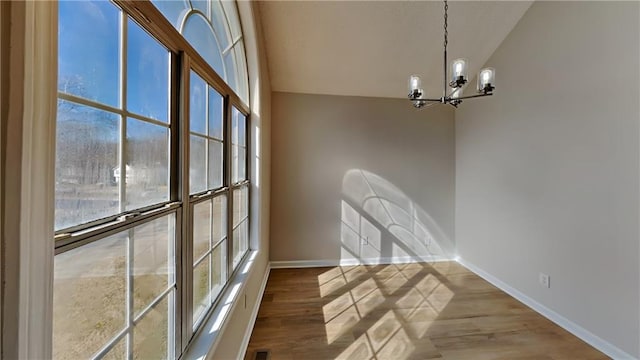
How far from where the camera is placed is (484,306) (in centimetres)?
280

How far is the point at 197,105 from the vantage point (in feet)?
4.68

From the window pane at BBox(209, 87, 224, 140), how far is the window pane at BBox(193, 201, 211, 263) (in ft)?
1.50

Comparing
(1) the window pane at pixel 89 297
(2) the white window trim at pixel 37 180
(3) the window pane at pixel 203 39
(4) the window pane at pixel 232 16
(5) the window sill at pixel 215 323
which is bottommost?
(5) the window sill at pixel 215 323

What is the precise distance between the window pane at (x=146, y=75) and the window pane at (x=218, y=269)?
0.98 m

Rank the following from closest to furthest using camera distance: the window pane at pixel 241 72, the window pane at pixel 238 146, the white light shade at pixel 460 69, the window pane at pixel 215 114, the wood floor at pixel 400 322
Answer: the window pane at pixel 215 114, the white light shade at pixel 460 69, the wood floor at pixel 400 322, the window pane at pixel 238 146, the window pane at pixel 241 72

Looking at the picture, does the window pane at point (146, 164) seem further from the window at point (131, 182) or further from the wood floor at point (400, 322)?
the wood floor at point (400, 322)

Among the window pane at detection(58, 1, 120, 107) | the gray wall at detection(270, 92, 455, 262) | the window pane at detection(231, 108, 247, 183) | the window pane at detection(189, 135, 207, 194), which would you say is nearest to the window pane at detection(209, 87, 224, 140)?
the window pane at detection(189, 135, 207, 194)

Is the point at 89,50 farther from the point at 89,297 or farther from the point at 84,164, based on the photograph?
the point at 89,297

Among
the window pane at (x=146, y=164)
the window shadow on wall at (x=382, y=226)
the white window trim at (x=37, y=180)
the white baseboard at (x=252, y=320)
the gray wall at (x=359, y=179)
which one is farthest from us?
the window shadow on wall at (x=382, y=226)

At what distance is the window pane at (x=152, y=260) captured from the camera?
940mm

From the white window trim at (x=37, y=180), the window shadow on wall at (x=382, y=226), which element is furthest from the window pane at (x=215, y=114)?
the window shadow on wall at (x=382, y=226)

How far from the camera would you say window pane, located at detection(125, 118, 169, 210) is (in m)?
0.90

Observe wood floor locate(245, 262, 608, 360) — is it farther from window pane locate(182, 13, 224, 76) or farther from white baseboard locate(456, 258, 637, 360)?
window pane locate(182, 13, 224, 76)

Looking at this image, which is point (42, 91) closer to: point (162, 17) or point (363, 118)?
point (162, 17)
